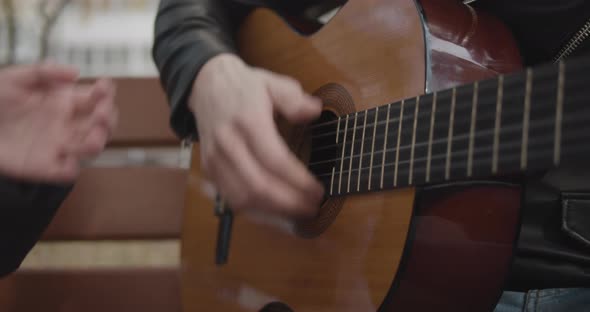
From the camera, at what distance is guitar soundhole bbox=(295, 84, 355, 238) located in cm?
57

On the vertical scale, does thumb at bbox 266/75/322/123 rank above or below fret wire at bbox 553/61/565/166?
below

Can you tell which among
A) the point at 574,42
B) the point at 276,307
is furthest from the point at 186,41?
the point at 574,42

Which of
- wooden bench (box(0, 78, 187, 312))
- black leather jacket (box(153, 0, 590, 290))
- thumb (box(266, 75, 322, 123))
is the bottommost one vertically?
wooden bench (box(0, 78, 187, 312))

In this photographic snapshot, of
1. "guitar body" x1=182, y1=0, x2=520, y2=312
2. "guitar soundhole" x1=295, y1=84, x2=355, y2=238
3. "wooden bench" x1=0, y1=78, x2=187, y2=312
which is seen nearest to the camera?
"guitar body" x1=182, y1=0, x2=520, y2=312

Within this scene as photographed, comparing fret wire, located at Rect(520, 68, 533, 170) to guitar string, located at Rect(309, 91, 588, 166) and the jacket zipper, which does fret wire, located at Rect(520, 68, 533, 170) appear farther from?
the jacket zipper

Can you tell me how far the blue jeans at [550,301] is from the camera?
55 cm

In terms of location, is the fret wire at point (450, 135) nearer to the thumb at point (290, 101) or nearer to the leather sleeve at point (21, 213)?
the thumb at point (290, 101)

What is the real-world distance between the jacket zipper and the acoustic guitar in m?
0.07

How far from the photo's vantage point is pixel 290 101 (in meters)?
0.53

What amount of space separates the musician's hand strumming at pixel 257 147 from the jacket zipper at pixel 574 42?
27cm

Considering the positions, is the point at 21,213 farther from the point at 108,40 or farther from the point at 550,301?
the point at 108,40

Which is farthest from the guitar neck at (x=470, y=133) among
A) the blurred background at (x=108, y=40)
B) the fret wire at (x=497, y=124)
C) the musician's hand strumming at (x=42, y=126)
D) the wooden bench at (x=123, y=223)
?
the blurred background at (x=108, y=40)

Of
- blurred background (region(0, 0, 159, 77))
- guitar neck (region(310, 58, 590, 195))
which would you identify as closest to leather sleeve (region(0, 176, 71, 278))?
guitar neck (region(310, 58, 590, 195))

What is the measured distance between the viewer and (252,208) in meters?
0.51
